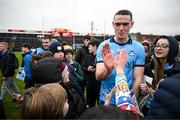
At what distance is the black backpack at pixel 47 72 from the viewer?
308 centimetres

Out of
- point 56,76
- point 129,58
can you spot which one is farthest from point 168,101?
point 129,58

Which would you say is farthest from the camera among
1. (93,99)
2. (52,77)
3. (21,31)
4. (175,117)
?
(21,31)

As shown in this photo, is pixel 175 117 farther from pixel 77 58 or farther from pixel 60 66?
pixel 77 58

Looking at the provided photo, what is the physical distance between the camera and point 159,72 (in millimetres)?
4199

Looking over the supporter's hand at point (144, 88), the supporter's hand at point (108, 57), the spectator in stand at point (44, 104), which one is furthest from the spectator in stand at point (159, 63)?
the spectator in stand at point (44, 104)

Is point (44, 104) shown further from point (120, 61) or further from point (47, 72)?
point (47, 72)

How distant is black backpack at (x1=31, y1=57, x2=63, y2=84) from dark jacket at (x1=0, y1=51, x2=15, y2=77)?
5995mm

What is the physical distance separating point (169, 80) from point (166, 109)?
21 centimetres

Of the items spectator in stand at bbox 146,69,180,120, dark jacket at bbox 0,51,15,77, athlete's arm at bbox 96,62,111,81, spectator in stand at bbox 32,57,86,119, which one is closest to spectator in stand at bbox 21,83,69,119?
spectator in stand at bbox 146,69,180,120

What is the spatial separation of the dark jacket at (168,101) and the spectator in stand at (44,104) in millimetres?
660

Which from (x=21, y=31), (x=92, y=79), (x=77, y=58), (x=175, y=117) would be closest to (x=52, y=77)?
(x=175, y=117)

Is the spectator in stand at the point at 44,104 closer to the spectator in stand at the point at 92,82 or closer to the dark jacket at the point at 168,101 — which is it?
the dark jacket at the point at 168,101

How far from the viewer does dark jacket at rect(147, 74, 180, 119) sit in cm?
201

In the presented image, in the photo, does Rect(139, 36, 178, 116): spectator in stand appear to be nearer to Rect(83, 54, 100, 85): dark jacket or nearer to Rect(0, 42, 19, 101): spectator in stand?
Rect(83, 54, 100, 85): dark jacket
